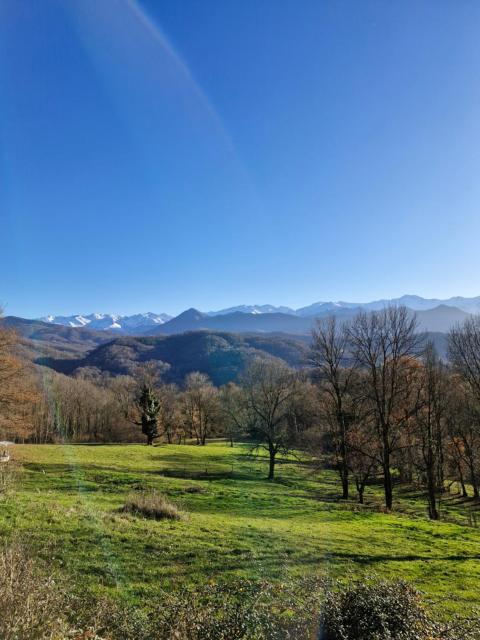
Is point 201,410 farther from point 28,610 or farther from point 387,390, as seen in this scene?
point 28,610

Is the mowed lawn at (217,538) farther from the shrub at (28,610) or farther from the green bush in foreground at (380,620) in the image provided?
the green bush in foreground at (380,620)

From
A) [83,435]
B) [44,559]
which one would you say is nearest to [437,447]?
[44,559]

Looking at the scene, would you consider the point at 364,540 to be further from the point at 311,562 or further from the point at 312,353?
the point at 312,353

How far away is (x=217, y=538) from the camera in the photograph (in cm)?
1349

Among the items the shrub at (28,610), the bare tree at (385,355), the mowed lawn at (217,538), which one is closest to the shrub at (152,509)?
the mowed lawn at (217,538)

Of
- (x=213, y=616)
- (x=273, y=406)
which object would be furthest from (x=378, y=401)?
(x=213, y=616)

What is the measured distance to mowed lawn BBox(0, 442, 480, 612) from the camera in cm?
990

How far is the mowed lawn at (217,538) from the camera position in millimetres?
9898

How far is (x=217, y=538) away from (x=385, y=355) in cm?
1730

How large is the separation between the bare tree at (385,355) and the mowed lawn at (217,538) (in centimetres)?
471

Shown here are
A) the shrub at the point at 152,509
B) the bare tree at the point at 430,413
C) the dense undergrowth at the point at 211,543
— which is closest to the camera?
the dense undergrowth at the point at 211,543

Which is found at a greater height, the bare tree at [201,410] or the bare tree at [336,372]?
the bare tree at [336,372]

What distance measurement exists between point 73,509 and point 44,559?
17.7 feet

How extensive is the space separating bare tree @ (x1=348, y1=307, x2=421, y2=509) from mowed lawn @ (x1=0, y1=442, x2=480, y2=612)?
4708 mm
